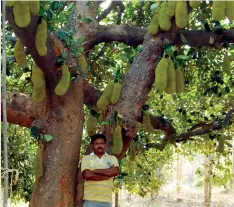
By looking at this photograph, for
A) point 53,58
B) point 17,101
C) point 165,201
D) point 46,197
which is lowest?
point 165,201

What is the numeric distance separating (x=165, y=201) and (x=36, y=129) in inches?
538

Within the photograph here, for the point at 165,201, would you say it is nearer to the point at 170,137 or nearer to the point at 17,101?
the point at 170,137

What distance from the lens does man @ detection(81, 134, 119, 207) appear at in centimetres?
324

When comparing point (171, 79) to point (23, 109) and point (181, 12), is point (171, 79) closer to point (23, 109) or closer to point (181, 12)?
point (181, 12)

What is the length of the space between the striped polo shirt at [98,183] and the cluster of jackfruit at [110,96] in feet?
1.36

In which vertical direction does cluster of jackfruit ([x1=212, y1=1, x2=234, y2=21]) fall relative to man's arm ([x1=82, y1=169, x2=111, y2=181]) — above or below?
above

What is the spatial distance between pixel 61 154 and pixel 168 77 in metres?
0.97

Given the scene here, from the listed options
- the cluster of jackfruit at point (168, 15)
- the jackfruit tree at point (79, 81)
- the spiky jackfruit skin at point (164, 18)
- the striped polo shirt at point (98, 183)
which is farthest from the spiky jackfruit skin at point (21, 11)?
the striped polo shirt at point (98, 183)

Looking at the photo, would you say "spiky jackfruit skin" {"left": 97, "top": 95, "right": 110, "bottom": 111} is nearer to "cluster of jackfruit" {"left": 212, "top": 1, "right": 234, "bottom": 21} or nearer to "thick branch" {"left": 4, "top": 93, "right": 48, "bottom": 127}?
"thick branch" {"left": 4, "top": 93, "right": 48, "bottom": 127}

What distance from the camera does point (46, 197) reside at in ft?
10.7

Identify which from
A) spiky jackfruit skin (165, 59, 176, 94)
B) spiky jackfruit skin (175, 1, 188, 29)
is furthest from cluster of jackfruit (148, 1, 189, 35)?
spiky jackfruit skin (165, 59, 176, 94)

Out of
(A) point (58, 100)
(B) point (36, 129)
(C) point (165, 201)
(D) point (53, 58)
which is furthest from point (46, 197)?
(C) point (165, 201)

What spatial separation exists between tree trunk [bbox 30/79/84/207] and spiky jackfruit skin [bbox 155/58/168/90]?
0.71 metres

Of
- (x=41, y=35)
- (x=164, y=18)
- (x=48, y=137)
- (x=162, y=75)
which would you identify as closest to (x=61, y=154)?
(x=48, y=137)
